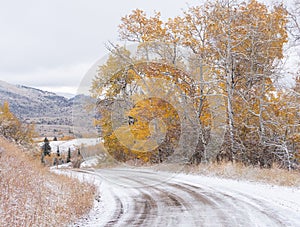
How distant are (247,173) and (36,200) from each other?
9620 mm

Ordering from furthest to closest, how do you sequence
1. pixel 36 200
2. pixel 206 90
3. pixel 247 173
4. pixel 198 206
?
pixel 206 90, pixel 247 173, pixel 198 206, pixel 36 200

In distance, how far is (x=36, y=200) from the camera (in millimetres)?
7426

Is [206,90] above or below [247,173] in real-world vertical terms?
above

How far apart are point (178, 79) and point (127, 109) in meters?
4.01

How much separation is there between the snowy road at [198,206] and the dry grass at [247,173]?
743 mm

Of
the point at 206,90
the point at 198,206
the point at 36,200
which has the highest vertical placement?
the point at 206,90

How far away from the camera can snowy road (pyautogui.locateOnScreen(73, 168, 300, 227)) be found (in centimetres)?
678

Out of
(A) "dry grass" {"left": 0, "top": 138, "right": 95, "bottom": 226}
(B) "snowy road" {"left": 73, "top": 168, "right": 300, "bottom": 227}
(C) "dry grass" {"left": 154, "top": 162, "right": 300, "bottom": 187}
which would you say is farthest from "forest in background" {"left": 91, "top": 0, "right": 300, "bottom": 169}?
(A) "dry grass" {"left": 0, "top": 138, "right": 95, "bottom": 226}

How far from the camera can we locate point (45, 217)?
6.22 m

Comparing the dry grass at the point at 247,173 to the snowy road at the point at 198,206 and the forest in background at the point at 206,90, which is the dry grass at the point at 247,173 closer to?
the snowy road at the point at 198,206

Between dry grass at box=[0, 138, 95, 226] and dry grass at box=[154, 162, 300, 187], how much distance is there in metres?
6.74

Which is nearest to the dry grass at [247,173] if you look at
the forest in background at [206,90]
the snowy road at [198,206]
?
the snowy road at [198,206]

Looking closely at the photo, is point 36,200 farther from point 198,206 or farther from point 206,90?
point 206,90

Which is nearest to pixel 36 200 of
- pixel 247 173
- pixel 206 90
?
pixel 247 173
